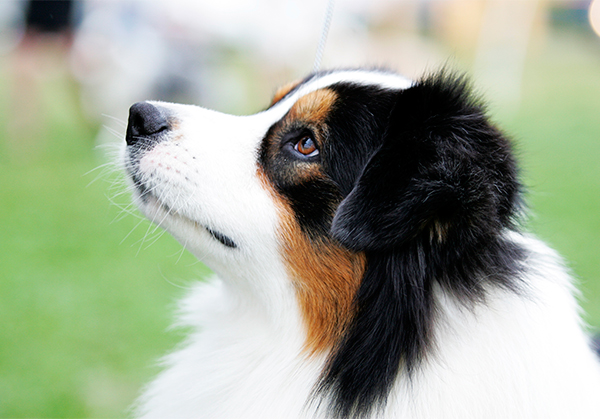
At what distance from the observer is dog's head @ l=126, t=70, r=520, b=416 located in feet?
5.30

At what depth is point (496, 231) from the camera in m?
1.67

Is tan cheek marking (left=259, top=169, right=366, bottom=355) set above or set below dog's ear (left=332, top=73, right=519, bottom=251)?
below

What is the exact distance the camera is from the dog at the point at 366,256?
5.38 feet

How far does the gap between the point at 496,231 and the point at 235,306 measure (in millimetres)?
1039

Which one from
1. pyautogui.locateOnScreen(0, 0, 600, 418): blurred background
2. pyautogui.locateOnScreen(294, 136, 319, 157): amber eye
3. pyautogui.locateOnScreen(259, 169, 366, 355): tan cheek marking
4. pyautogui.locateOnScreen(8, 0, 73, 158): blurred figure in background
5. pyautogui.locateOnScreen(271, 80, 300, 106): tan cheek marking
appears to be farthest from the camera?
pyautogui.locateOnScreen(8, 0, 73, 158): blurred figure in background

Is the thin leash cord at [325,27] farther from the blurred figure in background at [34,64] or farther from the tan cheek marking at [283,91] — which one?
the blurred figure in background at [34,64]

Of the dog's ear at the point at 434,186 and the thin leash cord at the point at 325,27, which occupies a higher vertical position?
the thin leash cord at the point at 325,27

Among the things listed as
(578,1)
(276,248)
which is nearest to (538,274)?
(276,248)

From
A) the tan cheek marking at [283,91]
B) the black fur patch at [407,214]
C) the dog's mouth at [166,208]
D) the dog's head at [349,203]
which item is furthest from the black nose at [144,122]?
the tan cheek marking at [283,91]

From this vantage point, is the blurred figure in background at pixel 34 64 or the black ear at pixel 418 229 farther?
the blurred figure in background at pixel 34 64

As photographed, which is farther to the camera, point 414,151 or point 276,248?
point 276,248

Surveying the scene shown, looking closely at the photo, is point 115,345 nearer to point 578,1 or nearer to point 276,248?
point 276,248

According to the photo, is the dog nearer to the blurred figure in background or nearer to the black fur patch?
the black fur patch

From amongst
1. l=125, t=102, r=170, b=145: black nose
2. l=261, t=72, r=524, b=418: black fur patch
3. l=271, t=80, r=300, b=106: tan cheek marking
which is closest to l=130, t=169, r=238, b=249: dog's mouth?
l=125, t=102, r=170, b=145: black nose
